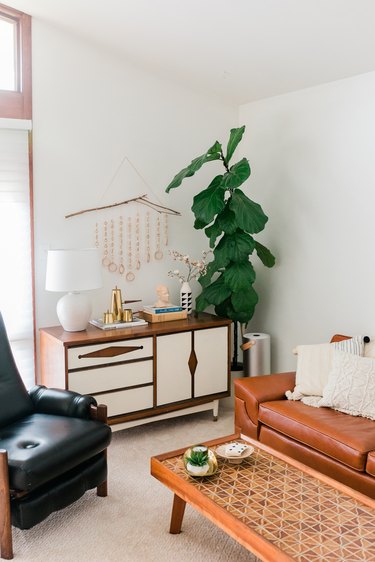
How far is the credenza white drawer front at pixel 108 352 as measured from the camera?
3.50 meters

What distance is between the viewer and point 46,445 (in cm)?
263

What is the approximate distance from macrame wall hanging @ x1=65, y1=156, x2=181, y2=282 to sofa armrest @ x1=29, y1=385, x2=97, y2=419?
122 cm

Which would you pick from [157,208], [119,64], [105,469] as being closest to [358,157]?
[157,208]

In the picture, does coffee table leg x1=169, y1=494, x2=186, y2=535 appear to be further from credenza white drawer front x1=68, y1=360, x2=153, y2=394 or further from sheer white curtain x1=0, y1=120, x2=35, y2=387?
sheer white curtain x1=0, y1=120, x2=35, y2=387

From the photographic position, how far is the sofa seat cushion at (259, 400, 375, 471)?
2.70 metres

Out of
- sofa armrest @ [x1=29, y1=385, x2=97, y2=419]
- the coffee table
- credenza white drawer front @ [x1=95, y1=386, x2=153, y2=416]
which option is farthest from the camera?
credenza white drawer front @ [x1=95, y1=386, x2=153, y2=416]

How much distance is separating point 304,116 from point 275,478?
254 cm

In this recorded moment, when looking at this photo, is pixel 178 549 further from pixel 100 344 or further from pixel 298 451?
pixel 100 344

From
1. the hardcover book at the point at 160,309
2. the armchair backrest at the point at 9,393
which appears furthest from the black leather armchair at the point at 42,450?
the hardcover book at the point at 160,309

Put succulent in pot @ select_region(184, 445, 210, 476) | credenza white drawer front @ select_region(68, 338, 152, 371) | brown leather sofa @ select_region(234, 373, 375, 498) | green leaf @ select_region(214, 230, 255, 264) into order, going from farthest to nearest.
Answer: green leaf @ select_region(214, 230, 255, 264)
credenza white drawer front @ select_region(68, 338, 152, 371)
brown leather sofa @ select_region(234, 373, 375, 498)
succulent in pot @ select_region(184, 445, 210, 476)

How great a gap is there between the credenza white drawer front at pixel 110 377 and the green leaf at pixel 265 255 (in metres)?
1.12

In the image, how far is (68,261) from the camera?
3.51 m

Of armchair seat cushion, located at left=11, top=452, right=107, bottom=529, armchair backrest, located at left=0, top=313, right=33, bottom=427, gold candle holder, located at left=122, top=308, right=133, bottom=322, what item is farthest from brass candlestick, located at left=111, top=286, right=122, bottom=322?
armchair seat cushion, located at left=11, top=452, right=107, bottom=529

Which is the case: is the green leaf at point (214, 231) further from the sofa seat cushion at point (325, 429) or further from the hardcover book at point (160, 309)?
the sofa seat cushion at point (325, 429)
